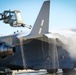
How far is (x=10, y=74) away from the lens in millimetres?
15016

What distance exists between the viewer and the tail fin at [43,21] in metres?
17.9

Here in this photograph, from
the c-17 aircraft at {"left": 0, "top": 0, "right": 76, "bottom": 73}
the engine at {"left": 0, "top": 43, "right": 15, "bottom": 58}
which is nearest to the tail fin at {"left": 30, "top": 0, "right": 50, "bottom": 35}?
the c-17 aircraft at {"left": 0, "top": 0, "right": 76, "bottom": 73}

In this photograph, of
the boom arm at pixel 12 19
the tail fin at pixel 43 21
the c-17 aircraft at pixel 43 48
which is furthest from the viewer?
the c-17 aircraft at pixel 43 48

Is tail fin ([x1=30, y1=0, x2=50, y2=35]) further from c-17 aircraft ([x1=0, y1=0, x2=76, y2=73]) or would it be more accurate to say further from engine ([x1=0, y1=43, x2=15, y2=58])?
engine ([x1=0, y1=43, x2=15, y2=58])

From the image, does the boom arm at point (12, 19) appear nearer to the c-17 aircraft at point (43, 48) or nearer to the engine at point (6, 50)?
the engine at point (6, 50)

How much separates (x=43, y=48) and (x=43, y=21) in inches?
90.9

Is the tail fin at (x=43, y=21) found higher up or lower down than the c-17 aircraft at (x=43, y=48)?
higher up

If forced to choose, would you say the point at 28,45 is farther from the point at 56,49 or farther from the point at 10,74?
the point at 10,74

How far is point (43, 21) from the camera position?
18.2 metres

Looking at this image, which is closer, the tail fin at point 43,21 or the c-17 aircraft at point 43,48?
the tail fin at point 43,21

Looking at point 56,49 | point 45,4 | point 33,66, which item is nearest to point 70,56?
point 56,49

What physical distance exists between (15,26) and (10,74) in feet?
10.5

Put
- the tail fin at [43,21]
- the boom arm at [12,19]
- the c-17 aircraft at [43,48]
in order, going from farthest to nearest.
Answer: the c-17 aircraft at [43,48]
the tail fin at [43,21]
the boom arm at [12,19]

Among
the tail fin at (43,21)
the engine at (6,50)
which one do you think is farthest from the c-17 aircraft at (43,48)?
the engine at (6,50)
